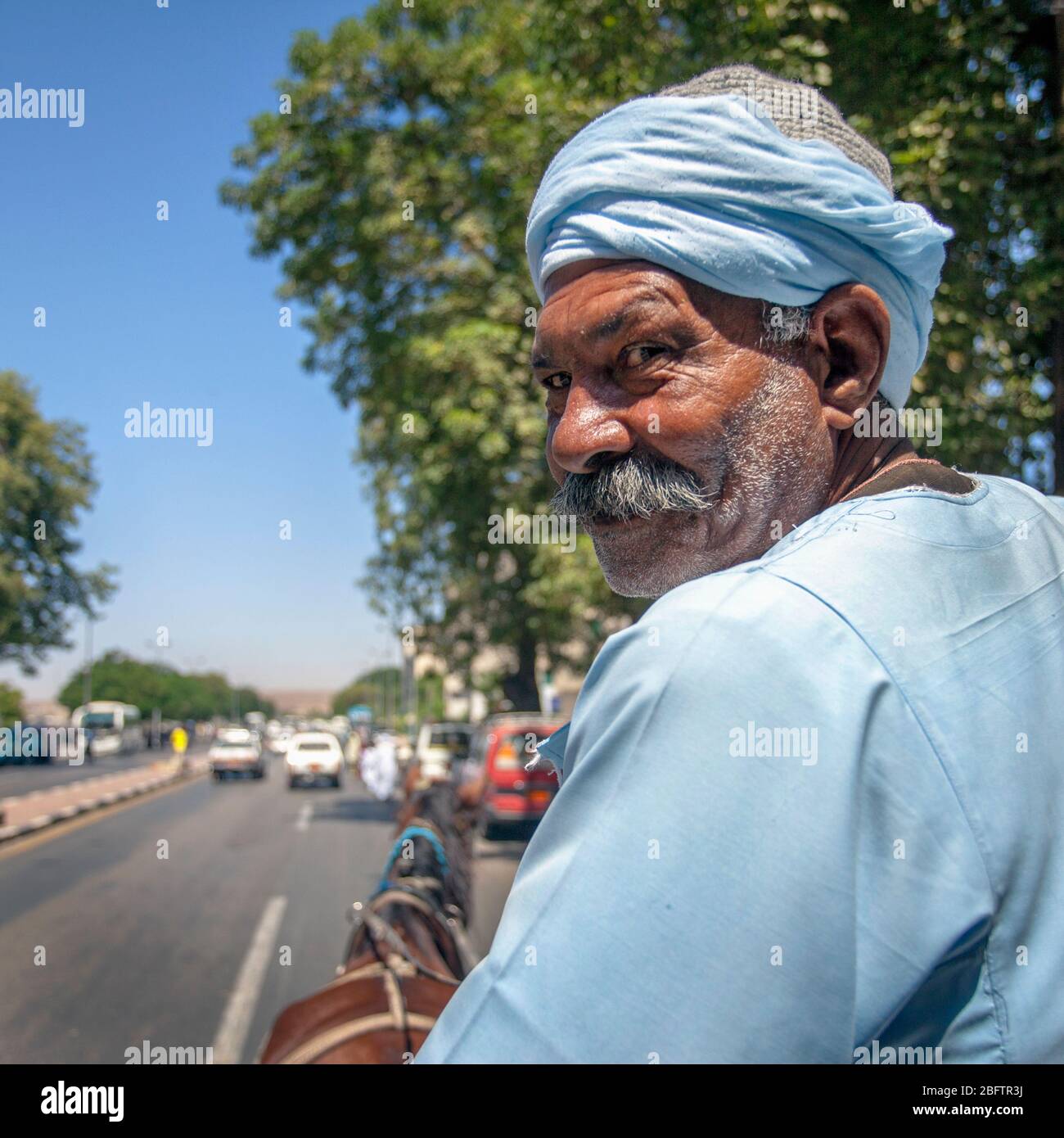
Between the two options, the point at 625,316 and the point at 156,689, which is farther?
the point at 156,689

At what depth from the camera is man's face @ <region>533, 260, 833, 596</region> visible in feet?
3.63

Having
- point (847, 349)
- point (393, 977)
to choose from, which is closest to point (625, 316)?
point (847, 349)

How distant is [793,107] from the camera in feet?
3.87

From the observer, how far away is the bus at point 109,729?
53.5 metres

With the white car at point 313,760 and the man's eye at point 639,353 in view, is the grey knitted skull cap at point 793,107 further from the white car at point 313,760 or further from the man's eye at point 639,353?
the white car at point 313,760

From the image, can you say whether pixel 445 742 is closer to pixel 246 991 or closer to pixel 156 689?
pixel 246 991

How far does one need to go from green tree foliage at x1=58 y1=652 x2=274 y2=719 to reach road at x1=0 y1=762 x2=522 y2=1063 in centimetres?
5886

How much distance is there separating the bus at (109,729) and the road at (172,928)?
1366 inches

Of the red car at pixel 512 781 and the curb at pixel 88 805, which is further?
the red car at pixel 512 781

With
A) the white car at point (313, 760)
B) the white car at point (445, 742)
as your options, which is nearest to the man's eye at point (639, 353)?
the white car at point (445, 742)

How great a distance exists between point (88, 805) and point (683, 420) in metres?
22.4

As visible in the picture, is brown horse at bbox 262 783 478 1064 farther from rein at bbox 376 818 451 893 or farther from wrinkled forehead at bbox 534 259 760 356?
wrinkled forehead at bbox 534 259 760 356

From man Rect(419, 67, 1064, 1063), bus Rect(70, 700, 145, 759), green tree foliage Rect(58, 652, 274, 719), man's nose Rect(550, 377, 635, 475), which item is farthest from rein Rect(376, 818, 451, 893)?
green tree foliage Rect(58, 652, 274, 719)
